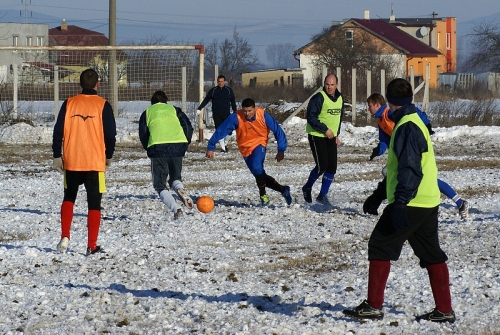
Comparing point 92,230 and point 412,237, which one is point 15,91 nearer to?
point 92,230

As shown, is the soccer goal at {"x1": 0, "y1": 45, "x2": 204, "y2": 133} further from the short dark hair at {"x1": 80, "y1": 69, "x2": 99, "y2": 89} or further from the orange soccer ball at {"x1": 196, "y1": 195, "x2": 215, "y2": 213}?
the short dark hair at {"x1": 80, "y1": 69, "x2": 99, "y2": 89}

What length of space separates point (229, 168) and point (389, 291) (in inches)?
454

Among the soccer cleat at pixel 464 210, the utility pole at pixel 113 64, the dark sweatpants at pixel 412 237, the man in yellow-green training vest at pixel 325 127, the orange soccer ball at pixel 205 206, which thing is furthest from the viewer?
the utility pole at pixel 113 64

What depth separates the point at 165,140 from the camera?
11.9 metres

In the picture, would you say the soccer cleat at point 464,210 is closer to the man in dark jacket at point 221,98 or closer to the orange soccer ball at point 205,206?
the orange soccer ball at point 205,206

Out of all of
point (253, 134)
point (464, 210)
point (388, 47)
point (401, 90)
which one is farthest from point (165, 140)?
point (388, 47)

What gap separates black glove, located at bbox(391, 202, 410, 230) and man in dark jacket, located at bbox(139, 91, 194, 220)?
18.2 feet

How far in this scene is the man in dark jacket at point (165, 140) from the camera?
11891mm

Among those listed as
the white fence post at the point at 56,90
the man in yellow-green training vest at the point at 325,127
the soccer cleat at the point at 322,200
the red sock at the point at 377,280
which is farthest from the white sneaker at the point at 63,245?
the white fence post at the point at 56,90

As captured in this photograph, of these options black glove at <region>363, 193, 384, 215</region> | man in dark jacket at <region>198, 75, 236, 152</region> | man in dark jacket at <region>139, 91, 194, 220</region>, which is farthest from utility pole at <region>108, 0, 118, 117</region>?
black glove at <region>363, 193, 384, 215</region>

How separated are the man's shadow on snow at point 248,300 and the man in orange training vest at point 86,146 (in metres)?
1.51

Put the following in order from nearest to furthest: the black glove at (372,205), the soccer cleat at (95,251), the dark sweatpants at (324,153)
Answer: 1. the soccer cleat at (95,251)
2. the black glove at (372,205)
3. the dark sweatpants at (324,153)

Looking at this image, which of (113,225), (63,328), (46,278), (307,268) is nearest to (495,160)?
(113,225)

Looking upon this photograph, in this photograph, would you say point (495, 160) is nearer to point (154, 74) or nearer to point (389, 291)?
point (154, 74)
